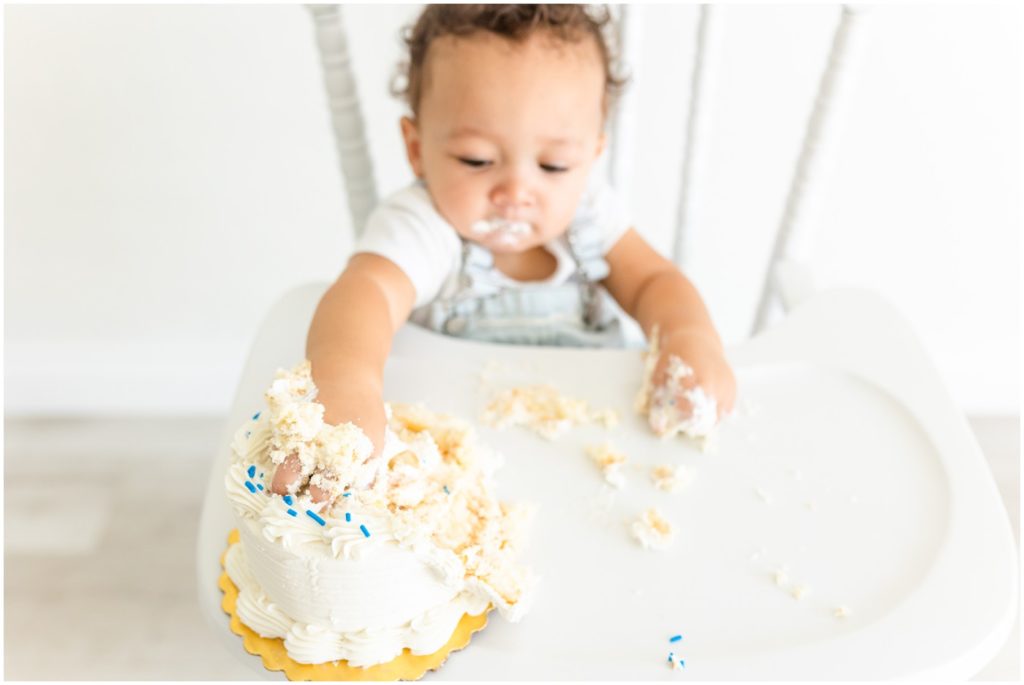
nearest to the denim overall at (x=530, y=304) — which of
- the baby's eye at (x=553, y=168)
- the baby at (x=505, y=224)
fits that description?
the baby at (x=505, y=224)

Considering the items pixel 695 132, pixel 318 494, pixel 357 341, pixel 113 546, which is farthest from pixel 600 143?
pixel 113 546

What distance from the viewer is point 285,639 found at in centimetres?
55

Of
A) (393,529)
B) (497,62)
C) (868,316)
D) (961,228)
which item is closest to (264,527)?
(393,529)

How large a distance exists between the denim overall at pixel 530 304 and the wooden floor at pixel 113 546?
43 cm

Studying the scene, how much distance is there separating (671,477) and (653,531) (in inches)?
2.1

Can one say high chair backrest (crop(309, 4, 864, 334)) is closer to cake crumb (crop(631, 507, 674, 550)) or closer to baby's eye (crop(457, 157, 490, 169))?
baby's eye (crop(457, 157, 490, 169))

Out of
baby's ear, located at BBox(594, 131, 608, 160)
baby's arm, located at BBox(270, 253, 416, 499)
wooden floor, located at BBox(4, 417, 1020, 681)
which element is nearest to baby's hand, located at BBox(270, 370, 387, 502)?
baby's arm, located at BBox(270, 253, 416, 499)

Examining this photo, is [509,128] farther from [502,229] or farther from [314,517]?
[314,517]

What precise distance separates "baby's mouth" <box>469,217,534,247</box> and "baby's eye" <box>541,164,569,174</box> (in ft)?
0.16

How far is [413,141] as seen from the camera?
0.82 meters

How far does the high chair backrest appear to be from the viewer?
0.79 m

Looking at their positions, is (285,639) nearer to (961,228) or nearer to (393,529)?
(393,529)

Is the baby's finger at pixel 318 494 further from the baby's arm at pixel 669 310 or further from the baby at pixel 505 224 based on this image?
the baby's arm at pixel 669 310

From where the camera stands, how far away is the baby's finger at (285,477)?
1.75ft
